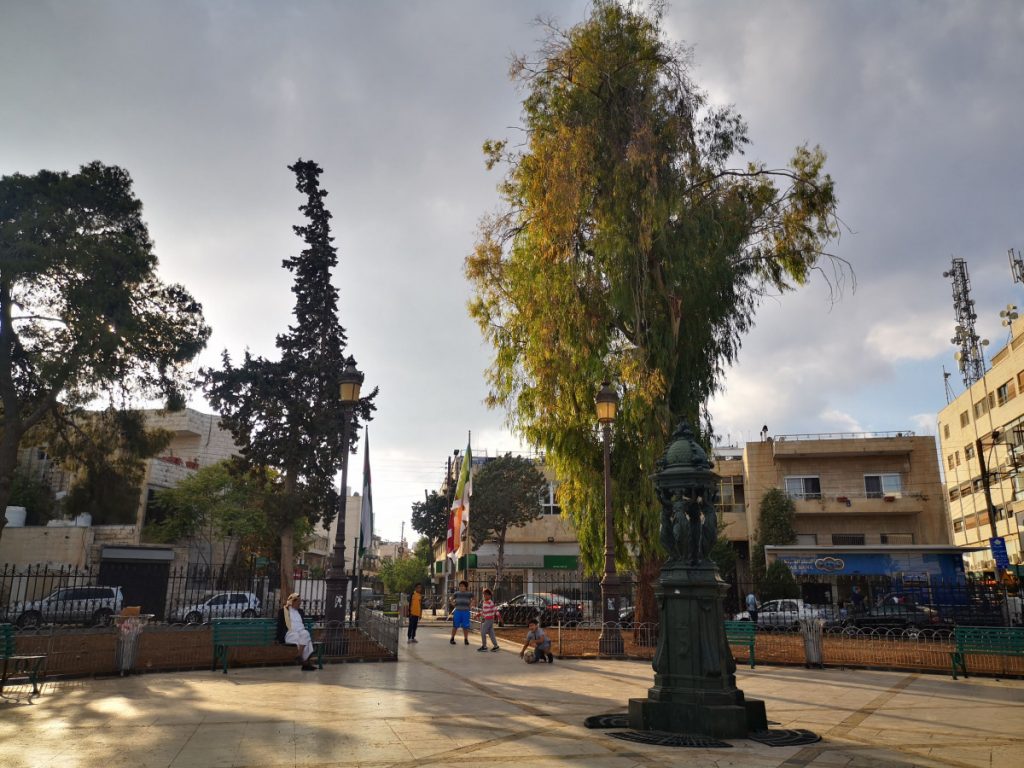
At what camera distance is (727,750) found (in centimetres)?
649

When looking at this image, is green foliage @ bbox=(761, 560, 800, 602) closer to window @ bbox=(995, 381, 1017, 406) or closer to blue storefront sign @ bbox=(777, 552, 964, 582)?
blue storefront sign @ bbox=(777, 552, 964, 582)

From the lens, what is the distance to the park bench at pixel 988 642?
475 inches

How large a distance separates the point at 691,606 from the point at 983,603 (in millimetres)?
18933

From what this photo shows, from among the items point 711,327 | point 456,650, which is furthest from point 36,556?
point 711,327

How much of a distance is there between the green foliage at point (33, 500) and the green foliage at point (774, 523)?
4151 centimetres

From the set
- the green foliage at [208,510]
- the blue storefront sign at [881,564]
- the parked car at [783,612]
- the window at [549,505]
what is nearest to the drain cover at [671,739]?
the parked car at [783,612]

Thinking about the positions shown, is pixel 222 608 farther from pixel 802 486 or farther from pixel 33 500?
pixel 802 486

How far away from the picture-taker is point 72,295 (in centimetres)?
2103

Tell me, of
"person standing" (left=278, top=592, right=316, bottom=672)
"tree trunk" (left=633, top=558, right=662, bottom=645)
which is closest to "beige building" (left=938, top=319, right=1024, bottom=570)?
"tree trunk" (left=633, top=558, right=662, bottom=645)

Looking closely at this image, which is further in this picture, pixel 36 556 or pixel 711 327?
pixel 36 556

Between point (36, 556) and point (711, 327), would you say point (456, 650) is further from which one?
point (36, 556)

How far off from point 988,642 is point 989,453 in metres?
37.7

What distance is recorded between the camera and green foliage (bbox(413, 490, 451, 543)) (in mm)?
57469

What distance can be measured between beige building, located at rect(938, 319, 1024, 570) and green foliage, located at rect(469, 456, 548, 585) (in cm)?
2484
